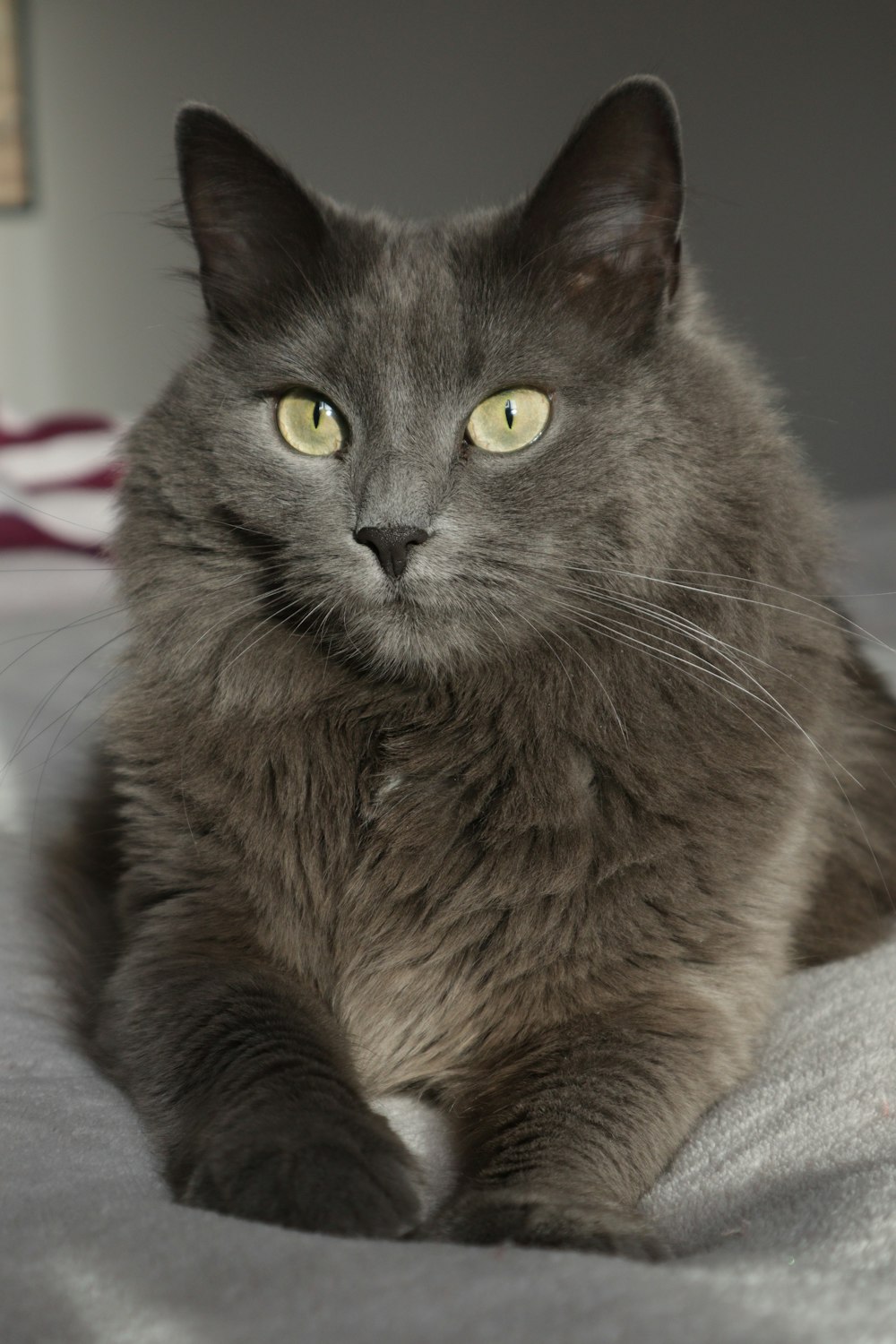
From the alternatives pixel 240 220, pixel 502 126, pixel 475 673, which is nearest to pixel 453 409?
pixel 475 673

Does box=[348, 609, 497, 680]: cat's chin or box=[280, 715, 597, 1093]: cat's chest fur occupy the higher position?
box=[348, 609, 497, 680]: cat's chin

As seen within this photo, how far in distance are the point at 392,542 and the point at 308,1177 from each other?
0.53m

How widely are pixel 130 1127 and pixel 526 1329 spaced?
54 cm

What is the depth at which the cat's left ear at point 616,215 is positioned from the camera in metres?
1.23

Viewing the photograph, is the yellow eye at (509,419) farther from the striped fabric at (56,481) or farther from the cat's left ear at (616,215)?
the striped fabric at (56,481)

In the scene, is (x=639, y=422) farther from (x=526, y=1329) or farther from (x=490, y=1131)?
(x=526, y=1329)

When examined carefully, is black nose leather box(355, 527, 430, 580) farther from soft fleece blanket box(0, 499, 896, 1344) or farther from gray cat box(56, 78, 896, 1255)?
soft fleece blanket box(0, 499, 896, 1344)

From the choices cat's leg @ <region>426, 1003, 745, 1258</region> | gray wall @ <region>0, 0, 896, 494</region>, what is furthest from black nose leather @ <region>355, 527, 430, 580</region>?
gray wall @ <region>0, 0, 896, 494</region>

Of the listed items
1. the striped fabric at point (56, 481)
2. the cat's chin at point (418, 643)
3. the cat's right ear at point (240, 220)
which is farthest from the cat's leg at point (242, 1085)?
the striped fabric at point (56, 481)

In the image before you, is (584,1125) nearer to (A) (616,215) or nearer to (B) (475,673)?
→ (B) (475,673)

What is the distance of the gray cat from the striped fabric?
1751 mm

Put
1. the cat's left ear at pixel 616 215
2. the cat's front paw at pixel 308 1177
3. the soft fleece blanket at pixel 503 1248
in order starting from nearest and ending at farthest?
1. the soft fleece blanket at pixel 503 1248
2. the cat's front paw at pixel 308 1177
3. the cat's left ear at pixel 616 215

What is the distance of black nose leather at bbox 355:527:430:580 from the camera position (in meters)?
1.13

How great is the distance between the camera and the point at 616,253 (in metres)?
1.29
